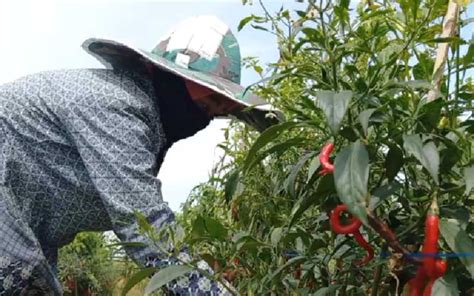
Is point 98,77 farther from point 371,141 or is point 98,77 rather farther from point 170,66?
point 371,141

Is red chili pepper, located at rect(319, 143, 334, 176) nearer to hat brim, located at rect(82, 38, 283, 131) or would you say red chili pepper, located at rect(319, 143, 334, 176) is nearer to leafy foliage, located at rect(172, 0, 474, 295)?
leafy foliage, located at rect(172, 0, 474, 295)

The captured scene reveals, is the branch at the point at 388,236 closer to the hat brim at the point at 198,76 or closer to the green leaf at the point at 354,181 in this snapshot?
the green leaf at the point at 354,181

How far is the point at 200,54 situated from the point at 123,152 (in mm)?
300

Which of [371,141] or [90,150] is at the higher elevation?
[371,141]

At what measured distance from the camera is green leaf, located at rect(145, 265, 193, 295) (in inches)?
33.3

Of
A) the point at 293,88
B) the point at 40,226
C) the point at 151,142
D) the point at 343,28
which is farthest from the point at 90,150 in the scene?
the point at 343,28

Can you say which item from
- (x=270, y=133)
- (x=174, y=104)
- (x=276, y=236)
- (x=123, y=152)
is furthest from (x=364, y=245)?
(x=174, y=104)

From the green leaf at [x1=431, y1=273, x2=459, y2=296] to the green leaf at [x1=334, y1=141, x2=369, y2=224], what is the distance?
0.10 metres

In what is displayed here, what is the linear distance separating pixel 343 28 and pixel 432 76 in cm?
11

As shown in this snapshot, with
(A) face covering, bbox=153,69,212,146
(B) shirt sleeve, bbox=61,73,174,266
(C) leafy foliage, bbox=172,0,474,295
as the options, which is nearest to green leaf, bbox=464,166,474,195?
(C) leafy foliage, bbox=172,0,474,295

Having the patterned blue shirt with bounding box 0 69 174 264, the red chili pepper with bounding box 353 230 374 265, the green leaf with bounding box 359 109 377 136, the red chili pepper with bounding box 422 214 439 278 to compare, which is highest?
the green leaf with bounding box 359 109 377 136

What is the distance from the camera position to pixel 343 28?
0.85 m

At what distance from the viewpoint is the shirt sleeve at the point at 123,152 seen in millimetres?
1277

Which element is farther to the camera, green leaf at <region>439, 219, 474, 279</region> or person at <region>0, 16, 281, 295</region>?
person at <region>0, 16, 281, 295</region>
